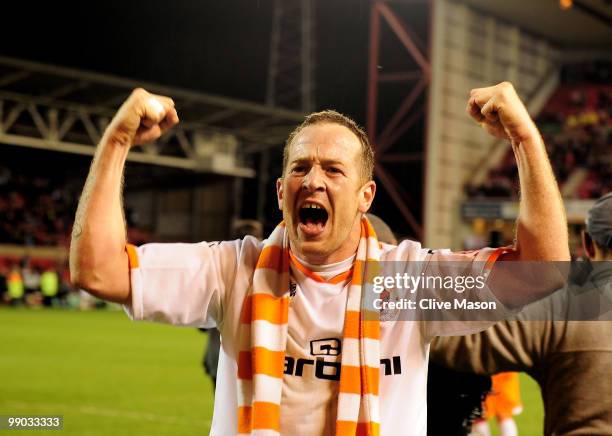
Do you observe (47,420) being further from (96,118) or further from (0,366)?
(96,118)

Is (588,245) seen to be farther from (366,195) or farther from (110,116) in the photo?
(110,116)

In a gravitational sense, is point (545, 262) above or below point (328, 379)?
above

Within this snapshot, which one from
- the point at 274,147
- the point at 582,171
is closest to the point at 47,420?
the point at 274,147

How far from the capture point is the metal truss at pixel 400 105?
27703 millimetres

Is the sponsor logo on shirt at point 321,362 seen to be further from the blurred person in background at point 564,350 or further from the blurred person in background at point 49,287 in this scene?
the blurred person in background at point 49,287

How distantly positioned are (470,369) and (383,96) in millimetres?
25842

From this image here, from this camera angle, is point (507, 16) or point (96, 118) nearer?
point (96, 118)

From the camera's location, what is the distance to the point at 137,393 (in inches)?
396

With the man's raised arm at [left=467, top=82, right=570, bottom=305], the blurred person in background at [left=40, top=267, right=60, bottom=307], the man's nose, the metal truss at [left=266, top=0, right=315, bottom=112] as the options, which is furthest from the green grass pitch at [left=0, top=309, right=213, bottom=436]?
the metal truss at [left=266, top=0, right=315, bottom=112]

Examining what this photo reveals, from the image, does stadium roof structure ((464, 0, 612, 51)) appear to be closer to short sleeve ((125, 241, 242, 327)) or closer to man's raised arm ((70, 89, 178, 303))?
short sleeve ((125, 241, 242, 327))

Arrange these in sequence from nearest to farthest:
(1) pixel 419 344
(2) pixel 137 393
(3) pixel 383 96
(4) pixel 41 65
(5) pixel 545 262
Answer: (5) pixel 545 262 → (1) pixel 419 344 → (2) pixel 137 393 → (4) pixel 41 65 → (3) pixel 383 96

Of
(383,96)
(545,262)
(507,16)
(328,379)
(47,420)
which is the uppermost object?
(507,16)

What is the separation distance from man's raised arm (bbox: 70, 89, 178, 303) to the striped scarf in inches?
15.4

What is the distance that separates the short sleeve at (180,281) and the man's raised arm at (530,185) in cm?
79
